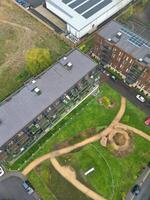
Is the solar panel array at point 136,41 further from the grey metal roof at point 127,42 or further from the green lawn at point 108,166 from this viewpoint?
the green lawn at point 108,166

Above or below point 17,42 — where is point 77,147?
below

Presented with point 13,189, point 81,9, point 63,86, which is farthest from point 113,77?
point 13,189

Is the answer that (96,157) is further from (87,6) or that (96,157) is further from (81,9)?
(87,6)

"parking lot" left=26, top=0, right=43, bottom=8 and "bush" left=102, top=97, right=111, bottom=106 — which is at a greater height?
"parking lot" left=26, top=0, right=43, bottom=8

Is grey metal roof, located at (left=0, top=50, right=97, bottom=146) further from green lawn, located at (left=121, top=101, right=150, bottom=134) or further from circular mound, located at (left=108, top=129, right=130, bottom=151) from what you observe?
circular mound, located at (left=108, top=129, right=130, bottom=151)

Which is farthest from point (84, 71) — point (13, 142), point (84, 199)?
point (84, 199)

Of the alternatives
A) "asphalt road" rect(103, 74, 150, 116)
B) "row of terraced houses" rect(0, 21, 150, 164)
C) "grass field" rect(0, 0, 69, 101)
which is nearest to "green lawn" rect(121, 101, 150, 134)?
"asphalt road" rect(103, 74, 150, 116)
